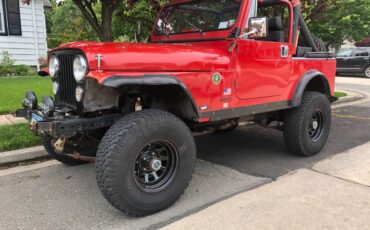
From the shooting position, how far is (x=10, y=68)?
12.6m

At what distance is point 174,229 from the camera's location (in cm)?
315

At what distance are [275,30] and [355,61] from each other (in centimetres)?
1682

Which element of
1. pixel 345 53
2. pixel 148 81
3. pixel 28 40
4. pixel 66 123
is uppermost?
pixel 28 40

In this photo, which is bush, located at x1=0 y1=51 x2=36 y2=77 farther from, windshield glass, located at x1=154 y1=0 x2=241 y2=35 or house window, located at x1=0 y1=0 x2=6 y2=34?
windshield glass, located at x1=154 y1=0 x2=241 y2=35

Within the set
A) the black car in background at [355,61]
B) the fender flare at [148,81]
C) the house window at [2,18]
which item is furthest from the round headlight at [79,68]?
the black car in background at [355,61]

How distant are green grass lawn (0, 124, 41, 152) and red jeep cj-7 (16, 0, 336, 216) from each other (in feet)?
3.11

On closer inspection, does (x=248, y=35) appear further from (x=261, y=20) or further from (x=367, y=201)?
(x=367, y=201)

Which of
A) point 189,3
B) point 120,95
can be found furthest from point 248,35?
point 120,95

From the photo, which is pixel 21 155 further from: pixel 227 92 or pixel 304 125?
pixel 304 125

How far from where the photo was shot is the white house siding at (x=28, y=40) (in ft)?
43.1

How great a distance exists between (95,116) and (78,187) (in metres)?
1.03

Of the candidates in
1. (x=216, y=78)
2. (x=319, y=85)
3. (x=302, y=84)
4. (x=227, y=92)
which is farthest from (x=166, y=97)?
(x=319, y=85)

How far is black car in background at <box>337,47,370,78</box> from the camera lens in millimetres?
19203

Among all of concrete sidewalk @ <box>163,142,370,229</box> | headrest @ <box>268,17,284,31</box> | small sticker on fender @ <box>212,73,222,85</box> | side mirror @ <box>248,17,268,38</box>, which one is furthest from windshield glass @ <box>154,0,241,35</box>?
concrete sidewalk @ <box>163,142,370,229</box>
